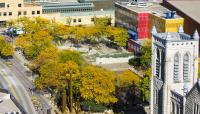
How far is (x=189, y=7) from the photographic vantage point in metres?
96.6

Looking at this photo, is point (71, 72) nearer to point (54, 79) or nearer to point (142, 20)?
point (54, 79)

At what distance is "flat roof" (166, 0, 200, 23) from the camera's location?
9233cm

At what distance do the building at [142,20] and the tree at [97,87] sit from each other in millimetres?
24664

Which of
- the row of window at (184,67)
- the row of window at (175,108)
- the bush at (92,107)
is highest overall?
the row of window at (184,67)

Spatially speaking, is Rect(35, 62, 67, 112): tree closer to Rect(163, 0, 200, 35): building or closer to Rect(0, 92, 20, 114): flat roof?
Rect(0, 92, 20, 114): flat roof

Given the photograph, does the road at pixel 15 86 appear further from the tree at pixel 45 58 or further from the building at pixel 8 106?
the building at pixel 8 106

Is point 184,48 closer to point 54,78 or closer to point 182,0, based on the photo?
point 54,78

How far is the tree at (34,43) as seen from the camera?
84.6 meters

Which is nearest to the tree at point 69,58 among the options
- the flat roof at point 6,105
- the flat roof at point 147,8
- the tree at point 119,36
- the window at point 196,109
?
the tree at point 119,36

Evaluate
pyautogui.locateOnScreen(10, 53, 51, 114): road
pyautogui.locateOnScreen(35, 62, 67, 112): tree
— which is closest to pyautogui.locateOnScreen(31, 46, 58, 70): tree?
pyautogui.locateOnScreen(10, 53, 51, 114): road

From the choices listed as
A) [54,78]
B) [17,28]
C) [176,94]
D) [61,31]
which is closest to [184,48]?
[176,94]

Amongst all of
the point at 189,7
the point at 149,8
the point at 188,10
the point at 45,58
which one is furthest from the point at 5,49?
the point at 189,7

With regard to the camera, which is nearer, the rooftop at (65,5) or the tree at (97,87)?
the tree at (97,87)

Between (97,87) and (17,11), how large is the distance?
5142 centimetres
